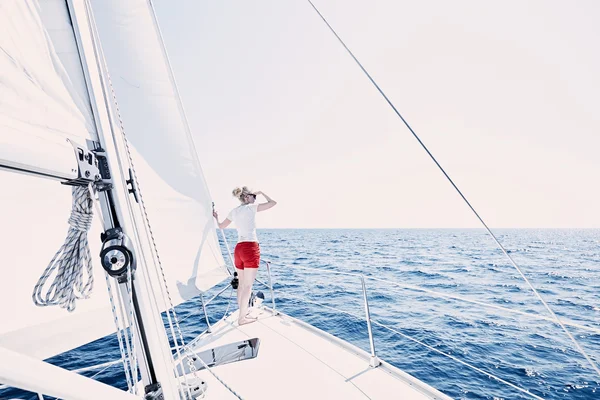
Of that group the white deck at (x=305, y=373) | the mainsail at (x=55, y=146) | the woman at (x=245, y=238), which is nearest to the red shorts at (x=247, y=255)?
the woman at (x=245, y=238)

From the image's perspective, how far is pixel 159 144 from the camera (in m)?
2.48

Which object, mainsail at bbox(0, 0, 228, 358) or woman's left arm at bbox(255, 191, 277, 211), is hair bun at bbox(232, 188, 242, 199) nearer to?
woman's left arm at bbox(255, 191, 277, 211)

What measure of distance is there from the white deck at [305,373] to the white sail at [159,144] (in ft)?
2.40

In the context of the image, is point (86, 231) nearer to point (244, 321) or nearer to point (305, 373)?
point (305, 373)

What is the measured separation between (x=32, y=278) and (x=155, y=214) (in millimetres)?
1099

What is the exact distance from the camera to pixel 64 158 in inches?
34.5

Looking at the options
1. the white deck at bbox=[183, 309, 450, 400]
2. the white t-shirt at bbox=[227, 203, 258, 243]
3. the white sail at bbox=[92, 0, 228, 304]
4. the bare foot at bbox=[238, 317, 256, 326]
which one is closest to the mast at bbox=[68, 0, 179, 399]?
the white sail at bbox=[92, 0, 228, 304]

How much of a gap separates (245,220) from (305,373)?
1.51 metres

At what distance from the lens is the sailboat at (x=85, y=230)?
87 cm

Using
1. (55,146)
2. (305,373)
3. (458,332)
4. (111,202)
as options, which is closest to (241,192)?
(305,373)

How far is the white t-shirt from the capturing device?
3.04 metres

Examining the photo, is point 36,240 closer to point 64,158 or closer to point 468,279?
point 64,158

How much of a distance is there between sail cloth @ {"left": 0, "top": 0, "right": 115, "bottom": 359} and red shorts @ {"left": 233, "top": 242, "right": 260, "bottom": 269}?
1.58 metres

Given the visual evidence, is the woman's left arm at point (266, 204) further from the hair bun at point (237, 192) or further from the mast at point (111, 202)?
the mast at point (111, 202)
